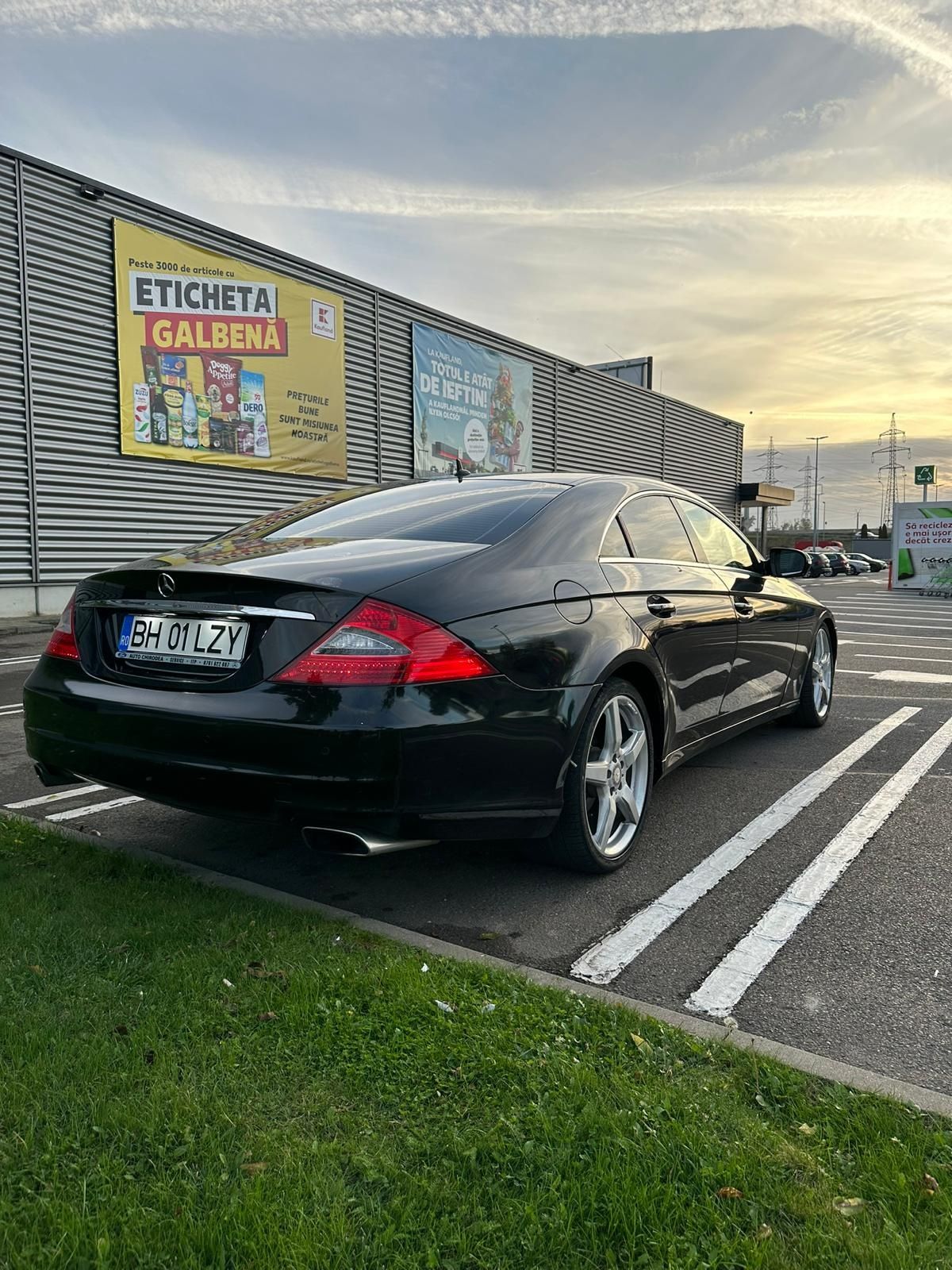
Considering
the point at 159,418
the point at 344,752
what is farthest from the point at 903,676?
the point at 159,418

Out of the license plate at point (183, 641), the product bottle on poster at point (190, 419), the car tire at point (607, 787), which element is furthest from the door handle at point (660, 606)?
the product bottle on poster at point (190, 419)

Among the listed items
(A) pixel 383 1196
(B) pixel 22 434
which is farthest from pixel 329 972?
(B) pixel 22 434

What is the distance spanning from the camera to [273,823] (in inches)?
110

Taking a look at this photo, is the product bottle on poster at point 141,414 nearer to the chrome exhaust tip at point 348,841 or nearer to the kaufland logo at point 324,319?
the kaufland logo at point 324,319

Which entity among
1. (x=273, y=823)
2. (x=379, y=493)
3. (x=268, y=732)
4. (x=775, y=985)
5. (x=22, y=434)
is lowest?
(x=775, y=985)

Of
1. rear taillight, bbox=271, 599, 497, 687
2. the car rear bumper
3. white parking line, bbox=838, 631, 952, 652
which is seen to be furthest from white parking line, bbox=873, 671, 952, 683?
rear taillight, bbox=271, 599, 497, 687

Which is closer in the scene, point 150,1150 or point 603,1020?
point 150,1150

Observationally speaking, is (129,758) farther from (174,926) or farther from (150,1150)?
(150,1150)

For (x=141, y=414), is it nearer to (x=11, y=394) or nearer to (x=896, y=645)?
(x=11, y=394)

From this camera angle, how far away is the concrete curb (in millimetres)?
2070

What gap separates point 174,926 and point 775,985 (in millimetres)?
1707

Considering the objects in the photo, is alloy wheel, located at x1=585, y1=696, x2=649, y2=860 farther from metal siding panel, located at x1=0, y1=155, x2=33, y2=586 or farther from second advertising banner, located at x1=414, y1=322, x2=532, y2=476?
second advertising banner, located at x1=414, y1=322, x2=532, y2=476

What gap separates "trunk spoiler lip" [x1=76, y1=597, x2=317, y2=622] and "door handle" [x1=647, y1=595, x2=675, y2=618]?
1542 millimetres

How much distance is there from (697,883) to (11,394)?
14100 mm
